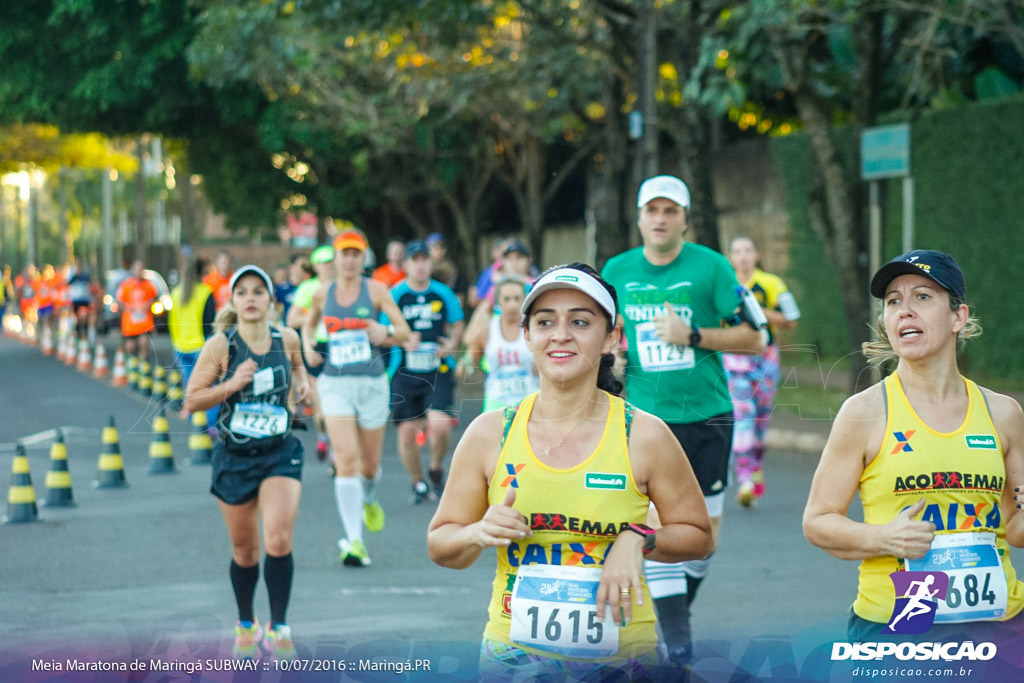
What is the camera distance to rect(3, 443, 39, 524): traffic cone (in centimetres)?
1033

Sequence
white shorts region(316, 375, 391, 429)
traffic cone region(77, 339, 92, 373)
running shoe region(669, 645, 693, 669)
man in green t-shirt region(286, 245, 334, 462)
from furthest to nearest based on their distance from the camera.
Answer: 1. traffic cone region(77, 339, 92, 373)
2. man in green t-shirt region(286, 245, 334, 462)
3. white shorts region(316, 375, 391, 429)
4. running shoe region(669, 645, 693, 669)

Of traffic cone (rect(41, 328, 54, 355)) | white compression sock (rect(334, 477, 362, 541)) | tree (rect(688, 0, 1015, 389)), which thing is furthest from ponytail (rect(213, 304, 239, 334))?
traffic cone (rect(41, 328, 54, 355))

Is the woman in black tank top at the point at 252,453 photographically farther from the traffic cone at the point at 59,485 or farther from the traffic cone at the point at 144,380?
the traffic cone at the point at 144,380

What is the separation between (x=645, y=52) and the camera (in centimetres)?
1538

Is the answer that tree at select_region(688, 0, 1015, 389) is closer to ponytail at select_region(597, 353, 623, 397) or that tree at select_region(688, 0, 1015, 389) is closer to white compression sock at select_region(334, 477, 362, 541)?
white compression sock at select_region(334, 477, 362, 541)

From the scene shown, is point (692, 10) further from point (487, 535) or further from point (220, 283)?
point (487, 535)

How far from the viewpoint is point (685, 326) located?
20.5 ft

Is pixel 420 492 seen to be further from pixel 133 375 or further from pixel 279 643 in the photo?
pixel 133 375

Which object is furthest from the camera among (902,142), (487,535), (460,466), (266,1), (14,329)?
(14,329)

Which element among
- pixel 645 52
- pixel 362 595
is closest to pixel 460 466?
pixel 362 595

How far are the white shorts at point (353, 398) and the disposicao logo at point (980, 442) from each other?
564cm

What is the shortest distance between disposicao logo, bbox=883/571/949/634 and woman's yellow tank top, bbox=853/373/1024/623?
0.02 meters

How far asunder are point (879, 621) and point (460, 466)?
1130 millimetres

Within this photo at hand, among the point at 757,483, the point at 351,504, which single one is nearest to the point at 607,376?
the point at 351,504
